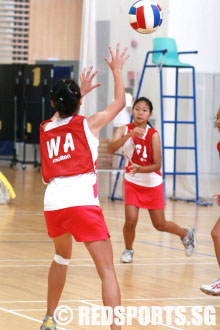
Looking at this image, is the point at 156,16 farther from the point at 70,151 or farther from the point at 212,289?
the point at 70,151

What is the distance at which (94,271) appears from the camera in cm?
502

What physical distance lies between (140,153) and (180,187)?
4.75 meters

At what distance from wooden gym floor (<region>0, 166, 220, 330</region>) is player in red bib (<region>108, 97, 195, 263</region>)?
0.94 feet

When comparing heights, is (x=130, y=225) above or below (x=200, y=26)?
below

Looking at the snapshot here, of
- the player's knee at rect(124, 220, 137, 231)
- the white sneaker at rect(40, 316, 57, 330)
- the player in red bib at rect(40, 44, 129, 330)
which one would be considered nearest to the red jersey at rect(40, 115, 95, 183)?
the player in red bib at rect(40, 44, 129, 330)

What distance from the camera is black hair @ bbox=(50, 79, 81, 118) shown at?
3203mm

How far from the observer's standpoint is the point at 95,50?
9.98 meters

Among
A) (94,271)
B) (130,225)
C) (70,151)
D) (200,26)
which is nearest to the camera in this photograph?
(70,151)

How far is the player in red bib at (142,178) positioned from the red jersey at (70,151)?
2082 millimetres

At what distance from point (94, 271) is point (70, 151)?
6.59ft

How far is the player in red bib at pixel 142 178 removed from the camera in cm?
537

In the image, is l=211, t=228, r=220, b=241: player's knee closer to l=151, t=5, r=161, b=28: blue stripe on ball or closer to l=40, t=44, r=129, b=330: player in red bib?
l=40, t=44, r=129, b=330: player in red bib

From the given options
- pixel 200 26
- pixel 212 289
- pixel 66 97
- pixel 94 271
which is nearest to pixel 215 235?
pixel 212 289

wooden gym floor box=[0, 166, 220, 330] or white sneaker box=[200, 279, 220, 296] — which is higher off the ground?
white sneaker box=[200, 279, 220, 296]
